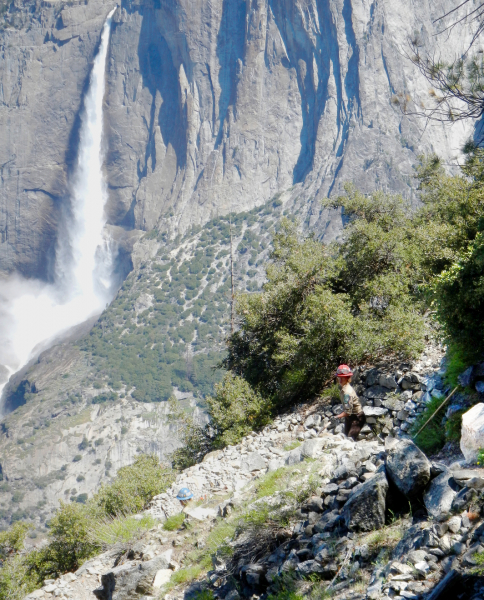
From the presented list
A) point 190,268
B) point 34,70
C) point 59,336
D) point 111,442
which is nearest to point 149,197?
point 190,268

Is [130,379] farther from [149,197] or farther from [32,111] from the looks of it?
[32,111]

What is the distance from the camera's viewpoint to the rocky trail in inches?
170

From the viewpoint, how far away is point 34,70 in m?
145

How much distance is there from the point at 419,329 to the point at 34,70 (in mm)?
160051

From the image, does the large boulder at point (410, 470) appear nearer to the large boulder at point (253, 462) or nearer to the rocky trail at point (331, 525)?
the rocky trail at point (331, 525)

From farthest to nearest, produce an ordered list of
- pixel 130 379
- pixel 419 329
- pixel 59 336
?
1. pixel 59 336
2. pixel 130 379
3. pixel 419 329

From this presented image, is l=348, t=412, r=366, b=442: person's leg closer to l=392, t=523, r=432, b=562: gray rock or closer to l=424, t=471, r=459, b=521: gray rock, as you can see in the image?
l=424, t=471, r=459, b=521: gray rock

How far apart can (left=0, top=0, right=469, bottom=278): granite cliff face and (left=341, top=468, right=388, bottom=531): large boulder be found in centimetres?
10784

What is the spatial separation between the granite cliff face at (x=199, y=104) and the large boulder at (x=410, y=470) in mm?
107803

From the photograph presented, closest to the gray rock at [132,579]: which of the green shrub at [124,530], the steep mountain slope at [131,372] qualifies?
the green shrub at [124,530]

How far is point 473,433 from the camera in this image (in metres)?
5.22

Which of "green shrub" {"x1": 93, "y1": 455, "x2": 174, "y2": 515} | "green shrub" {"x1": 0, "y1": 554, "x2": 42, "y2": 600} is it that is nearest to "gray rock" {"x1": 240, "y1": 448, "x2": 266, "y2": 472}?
"green shrub" {"x1": 93, "y1": 455, "x2": 174, "y2": 515}

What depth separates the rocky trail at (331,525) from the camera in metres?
4.31

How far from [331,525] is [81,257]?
462 ft
